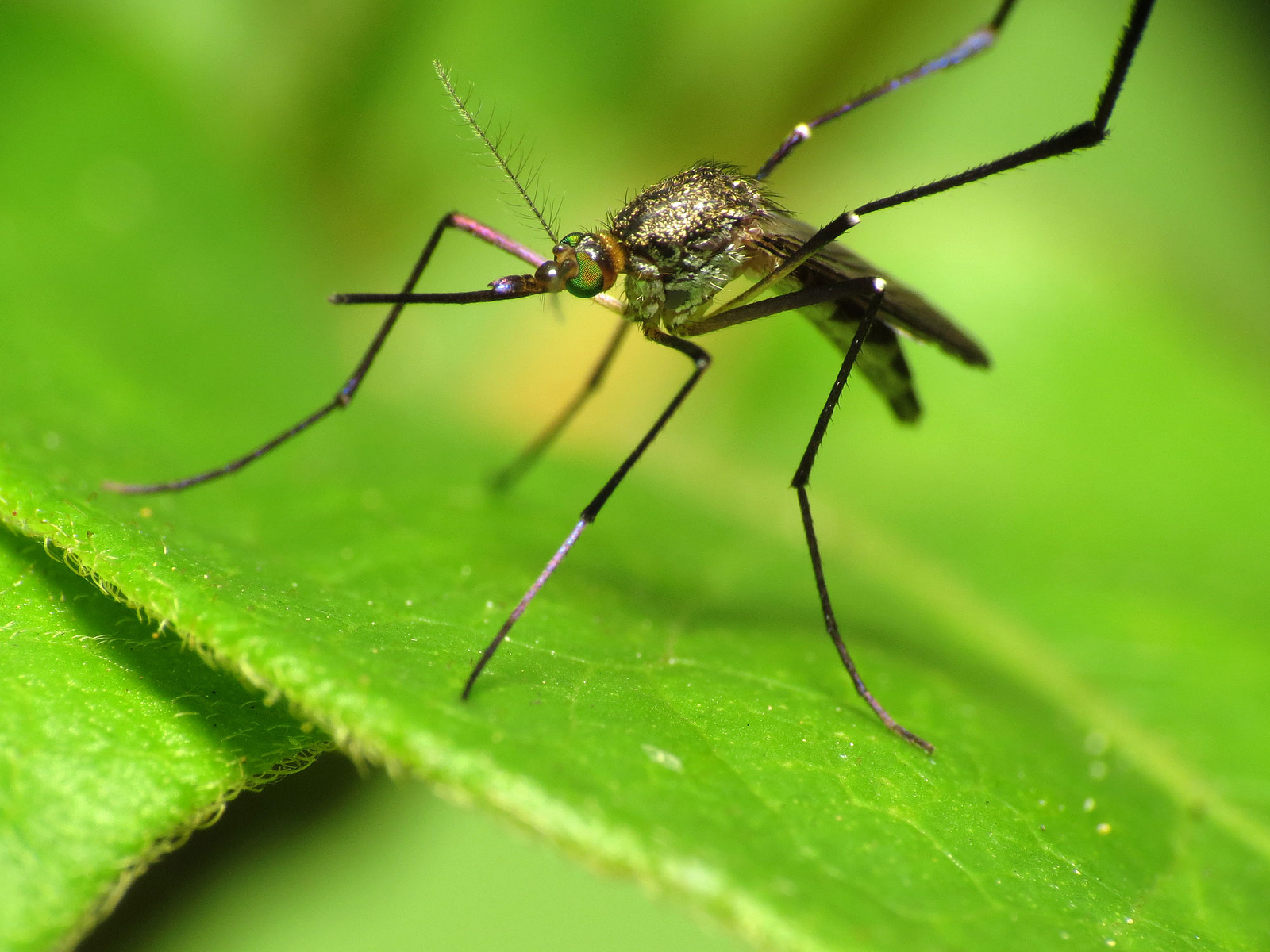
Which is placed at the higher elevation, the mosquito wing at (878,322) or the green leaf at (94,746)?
the mosquito wing at (878,322)

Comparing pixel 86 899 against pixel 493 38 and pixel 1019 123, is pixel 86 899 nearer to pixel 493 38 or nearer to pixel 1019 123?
pixel 493 38

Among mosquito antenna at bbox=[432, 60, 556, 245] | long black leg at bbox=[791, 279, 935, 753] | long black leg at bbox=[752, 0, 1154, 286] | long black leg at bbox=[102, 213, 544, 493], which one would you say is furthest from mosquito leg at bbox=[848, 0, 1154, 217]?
long black leg at bbox=[102, 213, 544, 493]

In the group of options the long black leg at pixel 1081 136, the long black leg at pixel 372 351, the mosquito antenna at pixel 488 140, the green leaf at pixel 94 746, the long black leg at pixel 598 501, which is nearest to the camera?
the green leaf at pixel 94 746

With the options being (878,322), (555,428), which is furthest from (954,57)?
(555,428)

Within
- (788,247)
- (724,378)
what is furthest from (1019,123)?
(788,247)

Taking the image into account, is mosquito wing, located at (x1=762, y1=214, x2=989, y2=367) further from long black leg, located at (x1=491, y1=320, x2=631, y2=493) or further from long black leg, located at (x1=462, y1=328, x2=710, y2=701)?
long black leg, located at (x1=491, y1=320, x2=631, y2=493)

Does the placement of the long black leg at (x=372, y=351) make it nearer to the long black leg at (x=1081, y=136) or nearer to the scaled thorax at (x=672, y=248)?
the scaled thorax at (x=672, y=248)

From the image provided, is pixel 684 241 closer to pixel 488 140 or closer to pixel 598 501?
pixel 488 140

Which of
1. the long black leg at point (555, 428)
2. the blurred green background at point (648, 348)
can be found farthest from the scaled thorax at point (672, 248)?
the blurred green background at point (648, 348)
